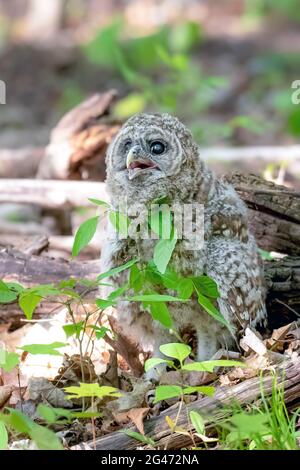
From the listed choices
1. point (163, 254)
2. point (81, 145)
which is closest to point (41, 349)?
point (163, 254)

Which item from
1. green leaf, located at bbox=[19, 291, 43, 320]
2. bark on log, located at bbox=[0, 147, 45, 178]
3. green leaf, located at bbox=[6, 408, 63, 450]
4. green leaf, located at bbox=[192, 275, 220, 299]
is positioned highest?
bark on log, located at bbox=[0, 147, 45, 178]

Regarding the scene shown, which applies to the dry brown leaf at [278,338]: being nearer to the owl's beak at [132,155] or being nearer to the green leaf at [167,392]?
the green leaf at [167,392]

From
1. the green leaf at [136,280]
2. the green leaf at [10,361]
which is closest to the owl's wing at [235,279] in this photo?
the green leaf at [136,280]

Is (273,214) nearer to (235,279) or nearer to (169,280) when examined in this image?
(235,279)

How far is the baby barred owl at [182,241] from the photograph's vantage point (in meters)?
4.61

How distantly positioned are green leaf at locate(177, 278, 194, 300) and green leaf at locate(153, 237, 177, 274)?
0.39ft

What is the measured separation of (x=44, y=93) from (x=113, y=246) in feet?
30.2

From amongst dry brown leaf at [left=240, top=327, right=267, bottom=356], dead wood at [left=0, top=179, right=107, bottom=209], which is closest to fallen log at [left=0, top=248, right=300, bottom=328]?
dry brown leaf at [left=240, top=327, right=267, bottom=356]

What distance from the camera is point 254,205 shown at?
529 centimetres

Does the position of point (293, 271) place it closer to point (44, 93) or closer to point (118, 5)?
point (44, 93)

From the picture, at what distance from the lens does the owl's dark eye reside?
460 centimetres

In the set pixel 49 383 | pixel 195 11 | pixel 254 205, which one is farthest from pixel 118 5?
pixel 49 383

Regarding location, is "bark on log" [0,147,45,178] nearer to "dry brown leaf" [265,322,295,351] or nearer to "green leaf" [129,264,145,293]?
"dry brown leaf" [265,322,295,351]
